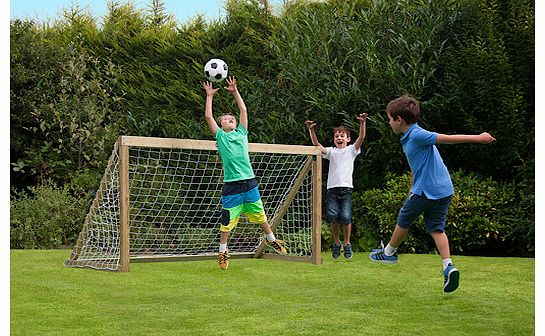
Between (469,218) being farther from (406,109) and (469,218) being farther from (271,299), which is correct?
(271,299)

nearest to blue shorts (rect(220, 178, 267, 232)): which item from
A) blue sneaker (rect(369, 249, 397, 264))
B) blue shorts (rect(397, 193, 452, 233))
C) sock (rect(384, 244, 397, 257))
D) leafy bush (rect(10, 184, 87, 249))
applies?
blue sneaker (rect(369, 249, 397, 264))

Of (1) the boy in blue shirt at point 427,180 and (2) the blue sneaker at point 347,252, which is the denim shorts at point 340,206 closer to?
(2) the blue sneaker at point 347,252

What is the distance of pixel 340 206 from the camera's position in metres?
8.90

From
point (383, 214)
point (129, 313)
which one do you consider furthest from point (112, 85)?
point (129, 313)

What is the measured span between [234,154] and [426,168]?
7.49 feet

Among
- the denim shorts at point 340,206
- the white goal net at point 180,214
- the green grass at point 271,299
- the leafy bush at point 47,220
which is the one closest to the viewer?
the green grass at point 271,299

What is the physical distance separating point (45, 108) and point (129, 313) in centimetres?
792

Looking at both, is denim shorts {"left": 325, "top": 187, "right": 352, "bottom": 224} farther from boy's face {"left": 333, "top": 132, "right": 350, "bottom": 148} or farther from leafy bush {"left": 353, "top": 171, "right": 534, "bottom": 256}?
leafy bush {"left": 353, "top": 171, "right": 534, "bottom": 256}

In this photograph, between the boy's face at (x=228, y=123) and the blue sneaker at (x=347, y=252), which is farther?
the blue sneaker at (x=347, y=252)

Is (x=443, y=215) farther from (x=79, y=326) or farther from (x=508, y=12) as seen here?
(x=508, y=12)

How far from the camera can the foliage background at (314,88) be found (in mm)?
9969

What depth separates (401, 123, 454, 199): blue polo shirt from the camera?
19.7ft

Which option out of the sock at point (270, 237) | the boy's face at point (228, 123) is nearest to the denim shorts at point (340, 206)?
the sock at point (270, 237)

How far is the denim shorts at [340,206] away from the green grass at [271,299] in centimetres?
54
